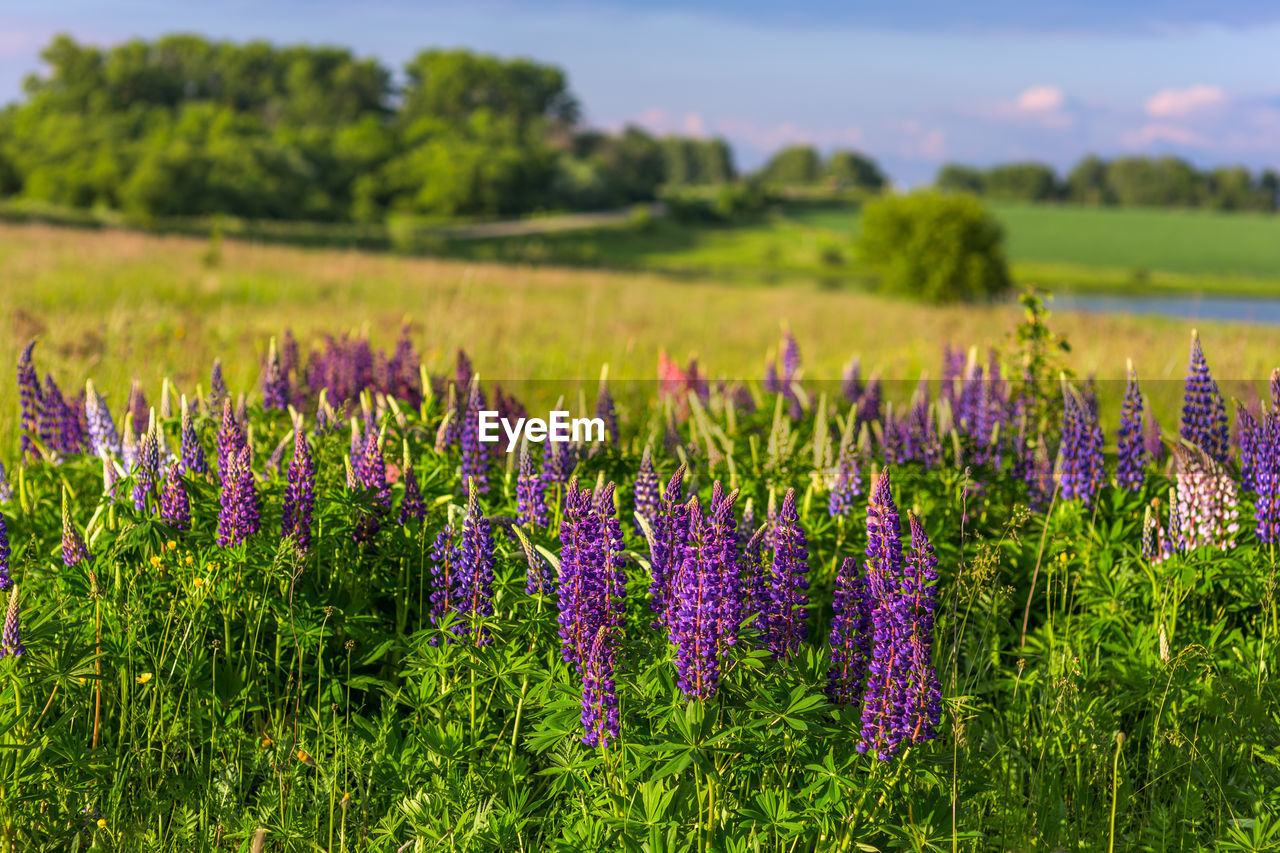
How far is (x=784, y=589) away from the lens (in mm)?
3043

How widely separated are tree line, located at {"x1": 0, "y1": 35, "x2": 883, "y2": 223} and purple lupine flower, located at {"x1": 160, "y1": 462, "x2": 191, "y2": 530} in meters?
80.0

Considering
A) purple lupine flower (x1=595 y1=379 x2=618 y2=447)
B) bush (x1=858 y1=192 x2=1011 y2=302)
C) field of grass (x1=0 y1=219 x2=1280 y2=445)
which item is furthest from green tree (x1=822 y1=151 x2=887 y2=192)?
purple lupine flower (x1=595 y1=379 x2=618 y2=447)

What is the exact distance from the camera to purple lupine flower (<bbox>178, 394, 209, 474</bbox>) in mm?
3982

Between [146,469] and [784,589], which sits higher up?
[146,469]

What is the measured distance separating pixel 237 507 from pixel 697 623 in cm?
180

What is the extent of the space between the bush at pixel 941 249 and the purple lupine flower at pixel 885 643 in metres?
53.6

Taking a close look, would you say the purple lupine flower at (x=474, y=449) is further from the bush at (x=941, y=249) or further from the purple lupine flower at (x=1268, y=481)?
the bush at (x=941, y=249)

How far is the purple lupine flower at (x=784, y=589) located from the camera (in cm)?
303

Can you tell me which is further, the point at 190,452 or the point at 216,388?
the point at 216,388

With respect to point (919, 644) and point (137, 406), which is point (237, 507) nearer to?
point (137, 406)

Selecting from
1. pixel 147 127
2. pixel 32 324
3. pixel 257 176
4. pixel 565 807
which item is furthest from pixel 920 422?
pixel 147 127

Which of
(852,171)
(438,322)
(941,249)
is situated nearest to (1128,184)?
(852,171)

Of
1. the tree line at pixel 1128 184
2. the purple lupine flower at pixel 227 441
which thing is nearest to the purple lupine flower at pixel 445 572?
the purple lupine flower at pixel 227 441

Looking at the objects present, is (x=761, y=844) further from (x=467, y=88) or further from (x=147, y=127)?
(x=467, y=88)
